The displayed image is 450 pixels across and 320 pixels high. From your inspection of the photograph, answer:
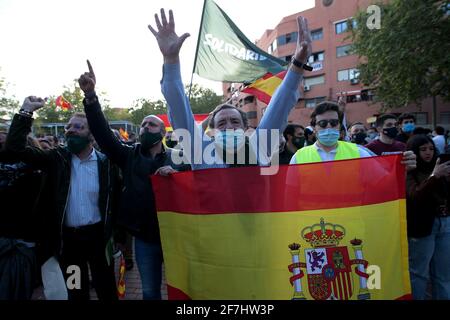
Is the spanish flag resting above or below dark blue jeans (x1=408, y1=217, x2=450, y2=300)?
above

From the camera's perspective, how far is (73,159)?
2908mm

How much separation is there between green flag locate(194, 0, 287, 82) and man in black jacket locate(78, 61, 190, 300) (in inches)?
134

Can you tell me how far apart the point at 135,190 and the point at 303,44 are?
1.60 metres

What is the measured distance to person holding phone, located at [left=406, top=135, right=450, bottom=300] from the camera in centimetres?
291

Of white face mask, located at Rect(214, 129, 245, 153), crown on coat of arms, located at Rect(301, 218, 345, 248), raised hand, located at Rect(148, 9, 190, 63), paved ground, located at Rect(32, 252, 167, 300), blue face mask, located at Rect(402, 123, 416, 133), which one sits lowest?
paved ground, located at Rect(32, 252, 167, 300)

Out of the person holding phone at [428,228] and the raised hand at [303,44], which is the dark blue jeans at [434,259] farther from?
the raised hand at [303,44]

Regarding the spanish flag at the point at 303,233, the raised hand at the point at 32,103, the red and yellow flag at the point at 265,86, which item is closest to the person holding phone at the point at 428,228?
the spanish flag at the point at 303,233

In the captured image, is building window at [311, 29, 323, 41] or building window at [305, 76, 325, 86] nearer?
building window at [311, 29, 323, 41]

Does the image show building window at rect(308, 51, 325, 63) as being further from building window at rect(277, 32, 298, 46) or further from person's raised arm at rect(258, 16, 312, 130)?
person's raised arm at rect(258, 16, 312, 130)

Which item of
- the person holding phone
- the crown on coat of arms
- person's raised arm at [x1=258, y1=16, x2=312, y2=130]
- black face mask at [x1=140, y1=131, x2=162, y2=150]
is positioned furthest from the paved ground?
the person holding phone

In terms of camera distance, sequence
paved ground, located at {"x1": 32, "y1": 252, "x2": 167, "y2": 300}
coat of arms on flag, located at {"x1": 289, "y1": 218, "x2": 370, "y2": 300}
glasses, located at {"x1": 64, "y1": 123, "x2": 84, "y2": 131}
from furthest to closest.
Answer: paved ground, located at {"x1": 32, "y1": 252, "x2": 167, "y2": 300} < glasses, located at {"x1": 64, "y1": 123, "x2": 84, "y2": 131} < coat of arms on flag, located at {"x1": 289, "y1": 218, "x2": 370, "y2": 300}
